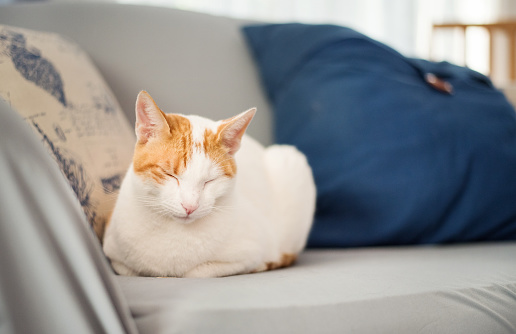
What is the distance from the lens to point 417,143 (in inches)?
42.6

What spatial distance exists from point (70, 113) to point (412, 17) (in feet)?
8.14

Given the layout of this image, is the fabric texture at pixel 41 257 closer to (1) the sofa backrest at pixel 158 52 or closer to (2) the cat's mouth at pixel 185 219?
(2) the cat's mouth at pixel 185 219

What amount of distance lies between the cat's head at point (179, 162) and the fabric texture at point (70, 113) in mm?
163

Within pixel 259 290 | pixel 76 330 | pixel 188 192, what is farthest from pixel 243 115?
pixel 76 330

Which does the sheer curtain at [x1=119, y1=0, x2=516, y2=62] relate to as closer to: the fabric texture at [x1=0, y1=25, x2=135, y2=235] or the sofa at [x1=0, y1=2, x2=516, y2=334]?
the sofa at [x1=0, y1=2, x2=516, y2=334]

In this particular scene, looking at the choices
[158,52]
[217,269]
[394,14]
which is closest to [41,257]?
[217,269]

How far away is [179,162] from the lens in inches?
25.1

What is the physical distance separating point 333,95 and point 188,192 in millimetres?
598

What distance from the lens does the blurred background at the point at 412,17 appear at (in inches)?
92.4

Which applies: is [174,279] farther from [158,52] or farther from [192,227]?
[158,52]

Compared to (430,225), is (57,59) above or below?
above

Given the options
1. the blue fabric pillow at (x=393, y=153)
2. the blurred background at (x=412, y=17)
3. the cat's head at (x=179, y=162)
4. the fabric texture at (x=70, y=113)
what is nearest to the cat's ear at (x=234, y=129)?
the cat's head at (x=179, y=162)

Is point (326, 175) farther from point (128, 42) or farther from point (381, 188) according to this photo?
point (128, 42)

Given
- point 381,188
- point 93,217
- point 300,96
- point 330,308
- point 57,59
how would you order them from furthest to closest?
point 300,96
point 381,188
point 57,59
point 93,217
point 330,308
